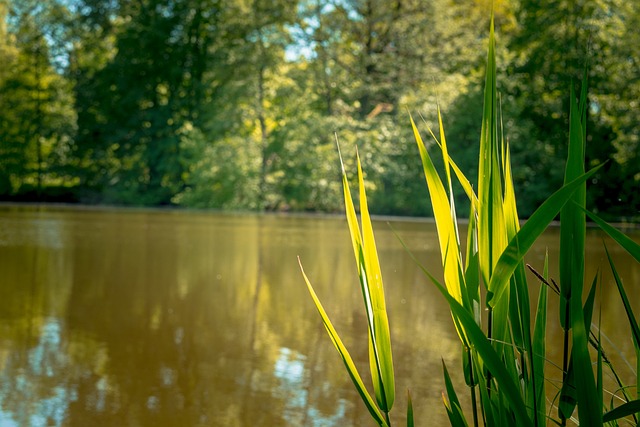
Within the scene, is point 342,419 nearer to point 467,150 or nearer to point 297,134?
point 467,150

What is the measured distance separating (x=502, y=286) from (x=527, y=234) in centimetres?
8

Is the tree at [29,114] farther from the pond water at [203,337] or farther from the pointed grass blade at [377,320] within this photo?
the pointed grass blade at [377,320]

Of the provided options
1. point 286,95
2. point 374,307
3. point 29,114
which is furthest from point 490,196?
point 29,114

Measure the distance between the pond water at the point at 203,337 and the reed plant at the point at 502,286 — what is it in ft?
0.53

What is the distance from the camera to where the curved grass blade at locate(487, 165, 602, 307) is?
1.06 metres

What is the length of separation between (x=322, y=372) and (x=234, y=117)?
24084 mm

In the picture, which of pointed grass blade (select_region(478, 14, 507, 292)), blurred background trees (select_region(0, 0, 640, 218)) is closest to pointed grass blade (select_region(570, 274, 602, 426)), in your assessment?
pointed grass blade (select_region(478, 14, 507, 292))

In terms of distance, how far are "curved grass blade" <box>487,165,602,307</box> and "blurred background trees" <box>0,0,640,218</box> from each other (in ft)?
58.2

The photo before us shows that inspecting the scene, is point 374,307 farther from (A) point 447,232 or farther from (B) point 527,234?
(B) point 527,234

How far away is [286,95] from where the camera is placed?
2708cm

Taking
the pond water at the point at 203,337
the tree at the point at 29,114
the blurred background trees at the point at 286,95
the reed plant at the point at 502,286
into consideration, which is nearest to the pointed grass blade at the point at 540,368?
the reed plant at the point at 502,286

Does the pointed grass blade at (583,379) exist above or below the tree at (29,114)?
below

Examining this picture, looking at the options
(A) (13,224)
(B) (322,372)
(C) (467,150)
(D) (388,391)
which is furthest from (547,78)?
(D) (388,391)

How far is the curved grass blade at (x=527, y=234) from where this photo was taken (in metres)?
1.06
